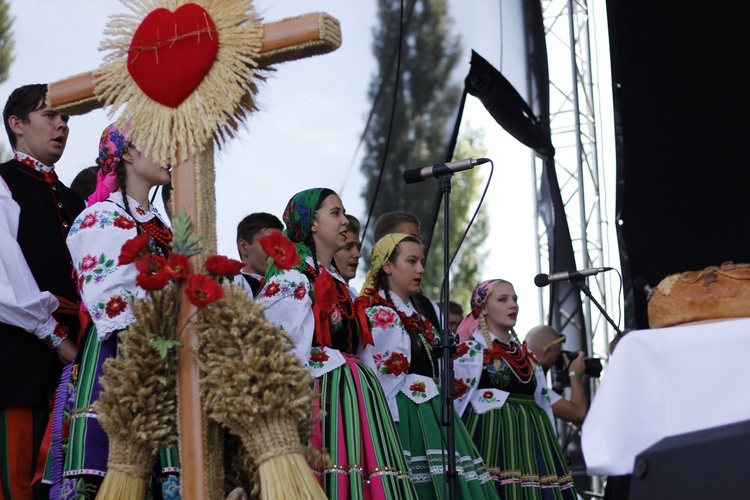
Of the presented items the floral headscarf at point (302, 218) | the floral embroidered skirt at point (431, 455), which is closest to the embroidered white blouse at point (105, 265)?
the floral headscarf at point (302, 218)

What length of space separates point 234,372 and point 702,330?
0.97 m

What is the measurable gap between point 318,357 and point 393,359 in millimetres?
→ 762

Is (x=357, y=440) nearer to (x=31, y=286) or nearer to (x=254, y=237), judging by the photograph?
(x=31, y=286)

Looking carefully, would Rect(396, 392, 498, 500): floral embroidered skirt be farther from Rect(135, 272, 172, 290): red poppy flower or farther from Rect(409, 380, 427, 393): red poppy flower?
Rect(135, 272, 172, 290): red poppy flower

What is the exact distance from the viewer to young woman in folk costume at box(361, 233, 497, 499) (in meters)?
4.00

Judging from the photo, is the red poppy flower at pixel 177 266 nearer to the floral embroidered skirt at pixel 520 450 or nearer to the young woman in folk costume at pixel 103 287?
the young woman in folk costume at pixel 103 287

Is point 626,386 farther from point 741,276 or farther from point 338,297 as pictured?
point 338,297

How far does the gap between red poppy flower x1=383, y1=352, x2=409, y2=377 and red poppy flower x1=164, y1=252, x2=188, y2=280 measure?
6.81 feet

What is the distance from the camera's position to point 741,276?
2213 millimetres

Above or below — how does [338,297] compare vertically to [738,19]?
below

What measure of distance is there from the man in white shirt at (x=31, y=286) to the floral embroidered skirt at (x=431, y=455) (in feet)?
5.05

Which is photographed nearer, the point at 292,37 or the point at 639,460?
the point at 639,460

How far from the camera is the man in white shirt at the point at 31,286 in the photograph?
2.87 m

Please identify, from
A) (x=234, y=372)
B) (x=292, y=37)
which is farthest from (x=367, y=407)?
(x=292, y=37)
